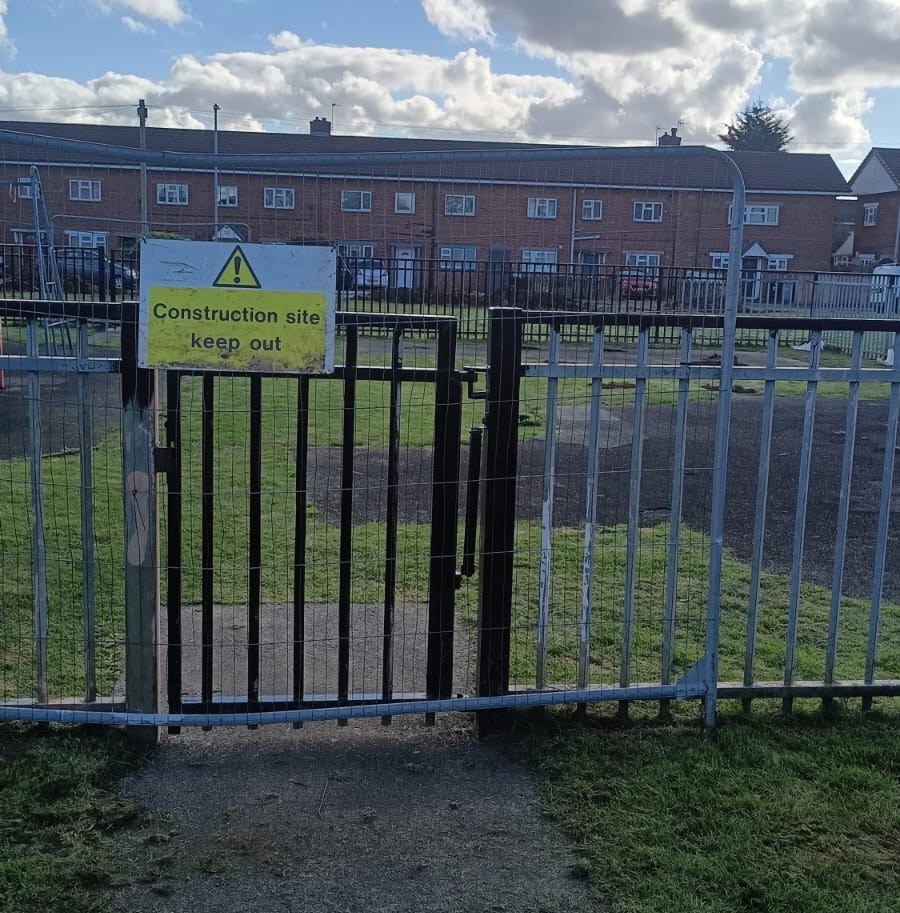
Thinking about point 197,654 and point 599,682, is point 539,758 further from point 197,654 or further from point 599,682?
point 197,654

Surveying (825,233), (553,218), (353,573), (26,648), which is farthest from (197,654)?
(825,233)

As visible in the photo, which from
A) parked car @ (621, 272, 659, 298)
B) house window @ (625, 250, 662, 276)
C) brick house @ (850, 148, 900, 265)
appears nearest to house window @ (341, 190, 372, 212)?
parked car @ (621, 272, 659, 298)

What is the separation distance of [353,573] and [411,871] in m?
3.36

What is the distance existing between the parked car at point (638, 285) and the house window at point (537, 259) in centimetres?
46

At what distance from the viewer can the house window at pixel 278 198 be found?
12.4 feet

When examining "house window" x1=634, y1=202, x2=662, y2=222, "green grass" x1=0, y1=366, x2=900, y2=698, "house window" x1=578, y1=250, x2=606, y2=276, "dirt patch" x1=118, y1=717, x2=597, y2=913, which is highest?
"house window" x1=634, y1=202, x2=662, y2=222

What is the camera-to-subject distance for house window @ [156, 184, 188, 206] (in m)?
3.86

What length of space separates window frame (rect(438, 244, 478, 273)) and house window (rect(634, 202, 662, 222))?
2.24ft

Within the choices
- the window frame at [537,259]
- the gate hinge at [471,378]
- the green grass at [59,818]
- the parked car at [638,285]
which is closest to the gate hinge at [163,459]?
the green grass at [59,818]

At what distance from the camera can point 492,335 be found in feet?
13.6

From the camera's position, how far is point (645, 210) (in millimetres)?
3662

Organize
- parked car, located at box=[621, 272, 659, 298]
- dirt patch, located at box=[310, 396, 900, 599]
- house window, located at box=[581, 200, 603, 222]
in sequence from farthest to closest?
dirt patch, located at box=[310, 396, 900, 599], parked car, located at box=[621, 272, 659, 298], house window, located at box=[581, 200, 603, 222]

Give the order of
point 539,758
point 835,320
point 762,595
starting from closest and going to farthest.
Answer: point 539,758, point 835,320, point 762,595

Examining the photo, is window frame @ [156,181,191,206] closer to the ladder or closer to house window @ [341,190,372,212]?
the ladder
